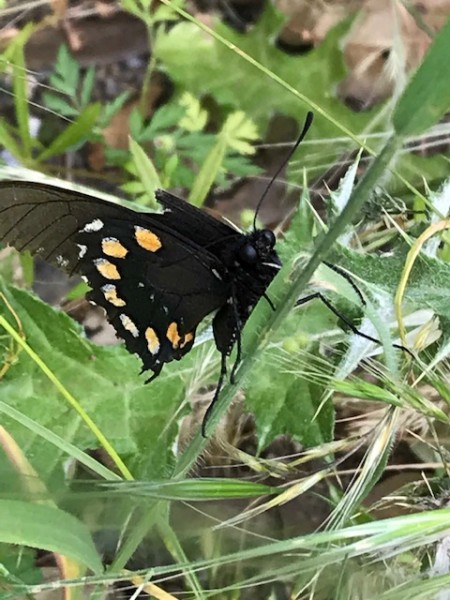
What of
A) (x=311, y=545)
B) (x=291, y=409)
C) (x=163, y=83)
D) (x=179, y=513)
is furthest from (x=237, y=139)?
(x=311, y=545)

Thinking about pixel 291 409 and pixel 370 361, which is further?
pixel 291 409

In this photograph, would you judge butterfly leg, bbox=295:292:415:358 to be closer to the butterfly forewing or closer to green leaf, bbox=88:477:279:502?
the butterfly forewing

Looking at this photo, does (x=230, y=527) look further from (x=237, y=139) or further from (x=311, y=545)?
(x=237, y=139)

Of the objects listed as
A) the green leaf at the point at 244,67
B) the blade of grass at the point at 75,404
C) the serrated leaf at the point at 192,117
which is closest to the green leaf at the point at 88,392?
the blade of grass at the point at 75,404

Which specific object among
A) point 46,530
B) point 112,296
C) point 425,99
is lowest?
point 46,530

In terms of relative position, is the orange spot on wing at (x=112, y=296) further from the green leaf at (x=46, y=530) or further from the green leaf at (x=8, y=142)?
the green leaf at (x=8, y=142)

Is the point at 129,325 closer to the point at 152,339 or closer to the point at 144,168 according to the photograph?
the point at 152,339

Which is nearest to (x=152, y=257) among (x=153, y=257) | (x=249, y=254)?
(x=153, y=257)
